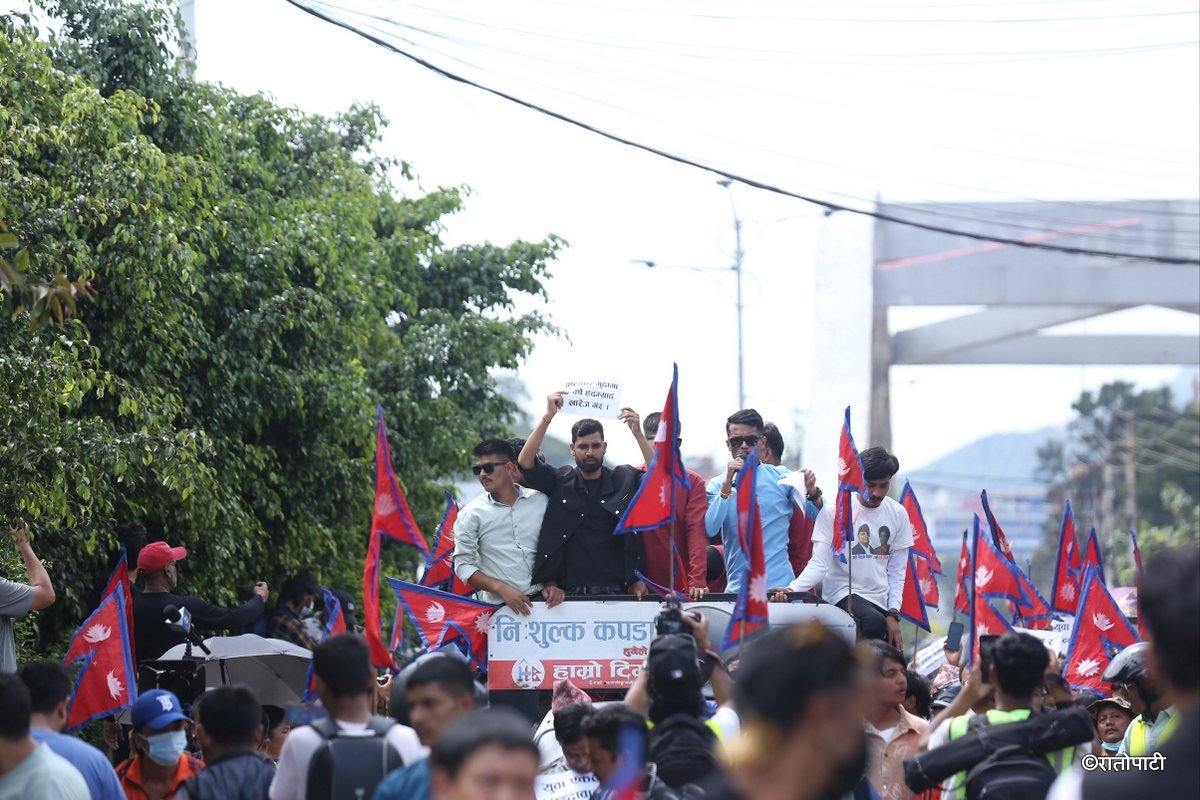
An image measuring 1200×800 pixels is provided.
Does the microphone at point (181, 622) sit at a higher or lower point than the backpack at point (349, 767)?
lower

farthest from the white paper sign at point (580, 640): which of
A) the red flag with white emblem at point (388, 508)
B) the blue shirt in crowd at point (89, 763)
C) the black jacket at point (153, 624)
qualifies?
the blue shirt in crowd at point (89, 763)

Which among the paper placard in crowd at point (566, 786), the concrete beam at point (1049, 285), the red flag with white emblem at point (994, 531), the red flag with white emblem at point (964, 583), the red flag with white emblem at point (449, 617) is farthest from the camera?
the concrete beam at point (1049, 285)

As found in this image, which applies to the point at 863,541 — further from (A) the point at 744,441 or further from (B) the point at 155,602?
(B) the point at 155,602

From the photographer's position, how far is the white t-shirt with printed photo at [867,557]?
9.11 m

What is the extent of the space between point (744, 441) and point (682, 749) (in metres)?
4.21

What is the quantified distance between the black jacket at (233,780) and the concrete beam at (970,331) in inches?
1191

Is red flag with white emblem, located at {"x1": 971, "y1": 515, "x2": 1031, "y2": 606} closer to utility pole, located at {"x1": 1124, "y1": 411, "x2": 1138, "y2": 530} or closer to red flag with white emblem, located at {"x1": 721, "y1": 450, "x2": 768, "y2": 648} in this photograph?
red flag with white emblem, located at {"x1": 721, "y1": 450, "x2": 768, "y2": 648}

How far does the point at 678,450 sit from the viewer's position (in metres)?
8.32

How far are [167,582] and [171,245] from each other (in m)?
3.63

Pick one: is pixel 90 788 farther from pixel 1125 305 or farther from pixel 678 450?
pixel 1125 305

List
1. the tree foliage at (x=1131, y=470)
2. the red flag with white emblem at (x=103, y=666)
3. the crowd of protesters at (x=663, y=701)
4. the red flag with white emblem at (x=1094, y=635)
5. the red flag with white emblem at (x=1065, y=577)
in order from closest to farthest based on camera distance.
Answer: the crowd of protesters at (x=663, y=701)
the red flag with white emblem at (x=103, y=666)
the red flag with white emblem at (x=1094, y=635)
the red flag with white emblem at (x=1065, y=577)
the tree foliage at (x=1131, y=470)

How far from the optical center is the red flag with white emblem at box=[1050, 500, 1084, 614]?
11.3 meters

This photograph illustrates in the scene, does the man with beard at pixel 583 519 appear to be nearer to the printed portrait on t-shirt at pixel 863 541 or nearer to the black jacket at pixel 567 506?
→ the black jacket at pixel 567 506

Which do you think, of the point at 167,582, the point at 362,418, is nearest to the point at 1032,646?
the point at 167,582
